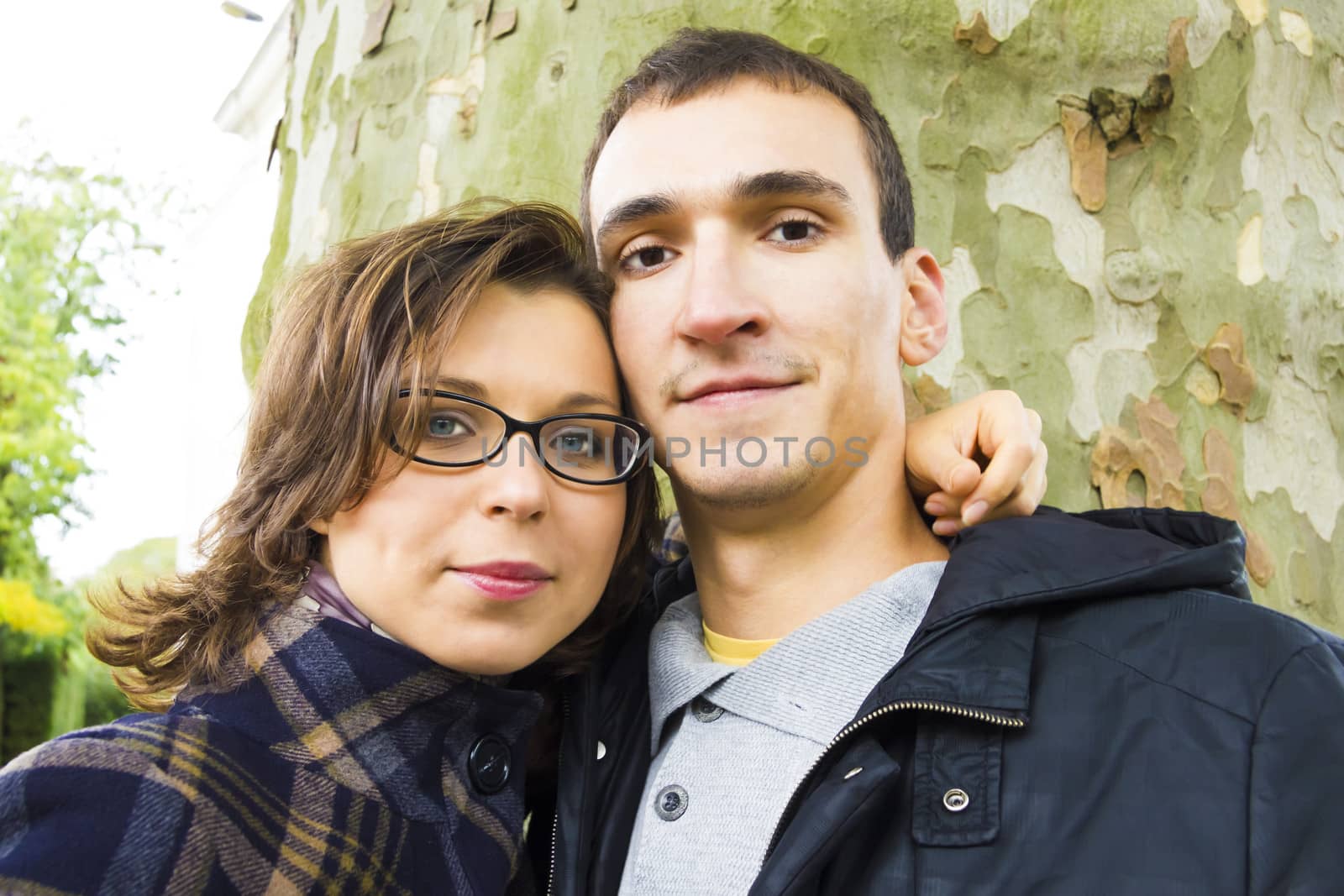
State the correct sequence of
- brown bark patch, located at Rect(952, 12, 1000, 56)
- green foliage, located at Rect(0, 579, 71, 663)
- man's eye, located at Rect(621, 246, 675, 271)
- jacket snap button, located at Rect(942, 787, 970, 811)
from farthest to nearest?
green foliage, located at Rect(0, 579, 71, 663)
brown bark patch, located at Rect(952, 12, 1000, 56)
man's eye, located at Rect(621, 246, 675, 271)
jacket snap button, located at Rect(942, 787, 970, 811)

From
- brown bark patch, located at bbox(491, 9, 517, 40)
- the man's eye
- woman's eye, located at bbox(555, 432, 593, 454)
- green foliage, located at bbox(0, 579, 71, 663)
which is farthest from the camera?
green foliage, located at bbox(0, 579, 71, 663)

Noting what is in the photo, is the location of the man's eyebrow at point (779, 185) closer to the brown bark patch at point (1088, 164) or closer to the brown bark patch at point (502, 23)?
the brown bark patch at point (1088, 164)

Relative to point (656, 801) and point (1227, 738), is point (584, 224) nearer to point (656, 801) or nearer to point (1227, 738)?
point (656, 801)

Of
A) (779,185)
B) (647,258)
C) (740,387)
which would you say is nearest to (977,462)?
(740,387)

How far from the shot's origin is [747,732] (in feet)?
5.10

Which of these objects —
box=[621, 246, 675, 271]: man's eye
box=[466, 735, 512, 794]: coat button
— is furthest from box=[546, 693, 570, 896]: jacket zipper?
box=[621, 246, 675, 271]: man's eye

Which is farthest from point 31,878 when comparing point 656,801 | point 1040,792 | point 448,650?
point 1040,792

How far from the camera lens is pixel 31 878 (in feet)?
3.48

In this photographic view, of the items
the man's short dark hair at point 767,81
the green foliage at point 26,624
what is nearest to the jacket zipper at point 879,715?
the man's short dark hair at point 767,81

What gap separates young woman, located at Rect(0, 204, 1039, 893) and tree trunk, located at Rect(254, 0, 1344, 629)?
71 centimetres

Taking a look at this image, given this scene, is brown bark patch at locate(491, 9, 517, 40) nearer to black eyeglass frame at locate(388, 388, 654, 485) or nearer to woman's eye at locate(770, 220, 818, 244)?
woman's eye at locate(770, 220, 818, 244)

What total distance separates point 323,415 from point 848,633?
90 centimetres

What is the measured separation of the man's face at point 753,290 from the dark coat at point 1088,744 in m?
0.39

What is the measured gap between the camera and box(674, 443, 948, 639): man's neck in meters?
1.74
